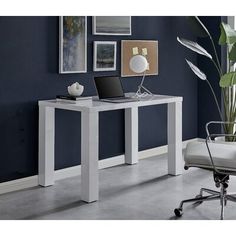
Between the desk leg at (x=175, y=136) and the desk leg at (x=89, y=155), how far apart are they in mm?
1106

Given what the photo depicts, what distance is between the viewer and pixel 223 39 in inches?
167

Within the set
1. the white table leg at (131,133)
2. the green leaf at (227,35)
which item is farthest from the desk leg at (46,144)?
the green leaf at (227,35)

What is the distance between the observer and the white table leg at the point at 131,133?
4723 millimetres

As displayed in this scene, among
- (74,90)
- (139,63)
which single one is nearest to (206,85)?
(139,63)

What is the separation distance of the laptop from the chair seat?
3.11ft

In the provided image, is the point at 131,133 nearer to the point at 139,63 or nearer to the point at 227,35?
the point at 139,63

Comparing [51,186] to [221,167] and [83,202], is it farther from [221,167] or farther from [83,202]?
[221,167]

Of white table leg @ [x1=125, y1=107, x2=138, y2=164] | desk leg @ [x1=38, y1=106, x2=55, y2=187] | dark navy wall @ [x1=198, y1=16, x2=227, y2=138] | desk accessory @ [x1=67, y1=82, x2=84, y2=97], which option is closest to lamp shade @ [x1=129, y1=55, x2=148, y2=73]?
white table leg @ [x1=125, y1=107, x2=138, y2=164]

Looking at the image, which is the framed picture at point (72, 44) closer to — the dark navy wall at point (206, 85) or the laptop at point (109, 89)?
the laptop at point (109, 89)

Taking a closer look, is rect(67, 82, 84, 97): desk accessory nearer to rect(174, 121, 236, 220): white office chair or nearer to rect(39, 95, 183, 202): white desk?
rect(39, 95, 183, 202): white desk

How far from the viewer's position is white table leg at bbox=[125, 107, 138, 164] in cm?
472

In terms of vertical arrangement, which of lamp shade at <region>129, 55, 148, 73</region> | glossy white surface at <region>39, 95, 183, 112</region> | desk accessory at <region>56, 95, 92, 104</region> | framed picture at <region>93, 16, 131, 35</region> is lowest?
glossy white surface at <region>39, 95, 183, 112</region>

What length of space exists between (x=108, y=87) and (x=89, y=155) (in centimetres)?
90

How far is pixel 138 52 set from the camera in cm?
483
